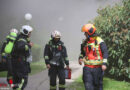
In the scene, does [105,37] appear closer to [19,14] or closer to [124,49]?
[124,49]

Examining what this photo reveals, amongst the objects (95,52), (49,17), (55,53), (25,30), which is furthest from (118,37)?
(49,17)

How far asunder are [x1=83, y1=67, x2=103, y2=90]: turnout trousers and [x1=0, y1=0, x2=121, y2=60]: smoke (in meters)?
22.3

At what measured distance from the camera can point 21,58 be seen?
18.7 feet

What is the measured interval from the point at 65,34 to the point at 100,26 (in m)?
32.6

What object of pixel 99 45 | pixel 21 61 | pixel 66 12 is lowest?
pixel 21 61

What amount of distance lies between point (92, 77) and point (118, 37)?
582 cm

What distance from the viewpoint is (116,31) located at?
10.7 meters

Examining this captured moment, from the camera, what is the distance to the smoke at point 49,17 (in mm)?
27938

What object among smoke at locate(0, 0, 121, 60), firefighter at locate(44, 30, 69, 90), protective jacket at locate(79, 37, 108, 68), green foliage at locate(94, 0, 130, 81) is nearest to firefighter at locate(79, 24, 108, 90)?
protective jacket at locate(79, 37, 108, 68)

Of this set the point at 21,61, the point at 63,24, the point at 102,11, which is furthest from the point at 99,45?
the point at 63,24

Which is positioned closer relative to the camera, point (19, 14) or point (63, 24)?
point (19, 14)

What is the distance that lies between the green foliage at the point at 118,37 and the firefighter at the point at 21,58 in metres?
5.62

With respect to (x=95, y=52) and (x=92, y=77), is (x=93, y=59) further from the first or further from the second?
(x=92, y=77)

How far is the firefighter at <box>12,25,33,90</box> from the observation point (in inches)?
223
